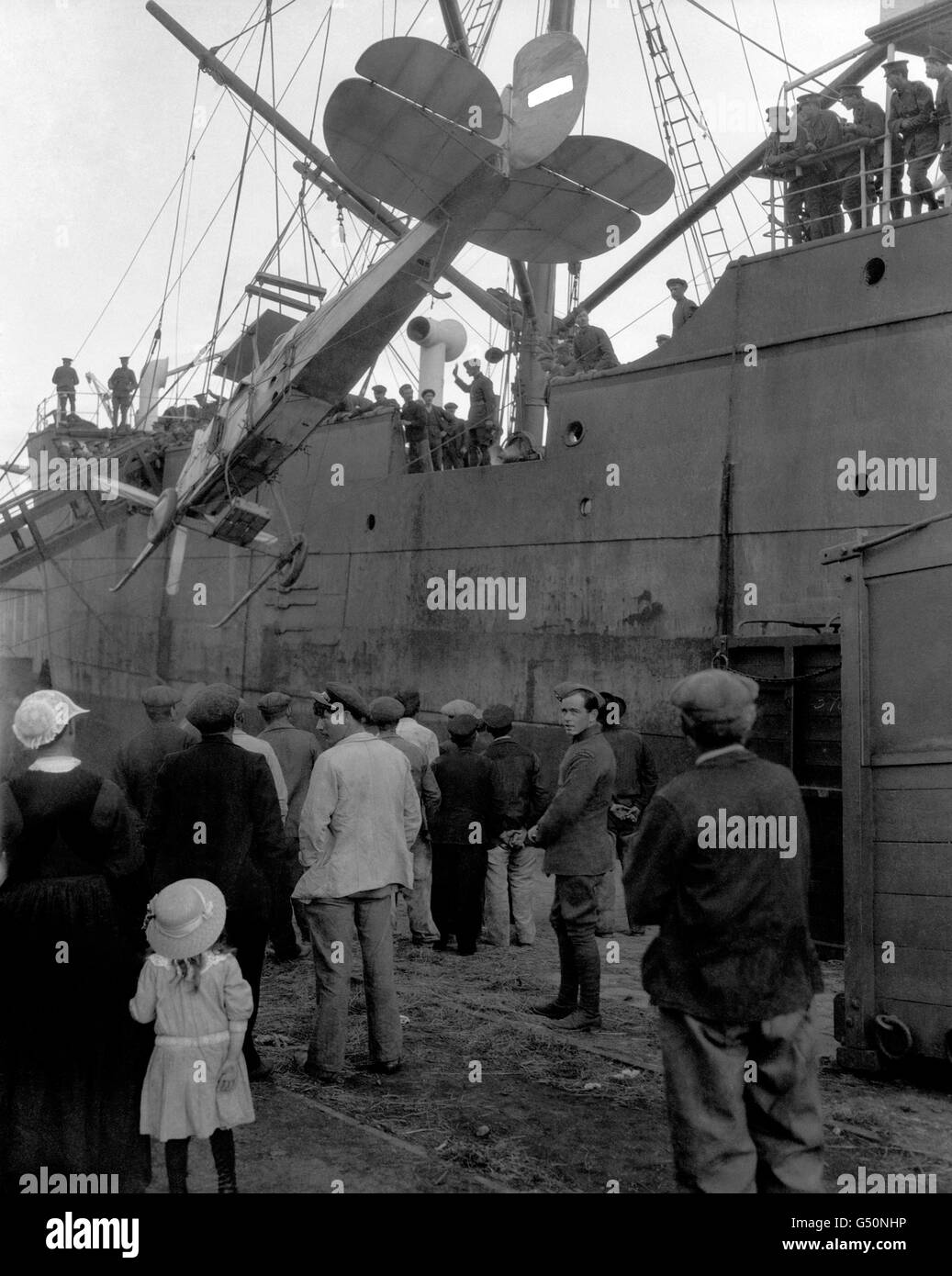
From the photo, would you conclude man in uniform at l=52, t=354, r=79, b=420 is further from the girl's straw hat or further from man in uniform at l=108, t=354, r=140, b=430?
the girl's straw hat

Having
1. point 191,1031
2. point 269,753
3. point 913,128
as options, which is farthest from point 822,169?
point 191,1031

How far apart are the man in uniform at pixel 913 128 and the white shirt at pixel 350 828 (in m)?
6.49

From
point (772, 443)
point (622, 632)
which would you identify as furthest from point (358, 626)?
point (772, 443)

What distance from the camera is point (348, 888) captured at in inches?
185

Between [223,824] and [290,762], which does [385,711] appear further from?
[223,824]

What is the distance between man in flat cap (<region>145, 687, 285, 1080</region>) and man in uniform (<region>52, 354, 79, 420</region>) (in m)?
17.7

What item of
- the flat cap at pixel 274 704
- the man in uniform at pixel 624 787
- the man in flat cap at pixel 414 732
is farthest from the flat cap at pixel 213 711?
the man in uniform at pixel 624 787

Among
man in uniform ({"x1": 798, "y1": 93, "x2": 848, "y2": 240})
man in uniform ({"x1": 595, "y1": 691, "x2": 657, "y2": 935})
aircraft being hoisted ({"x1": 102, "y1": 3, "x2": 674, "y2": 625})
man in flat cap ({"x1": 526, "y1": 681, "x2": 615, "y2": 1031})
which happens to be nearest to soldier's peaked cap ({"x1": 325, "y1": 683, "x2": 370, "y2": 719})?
man in flat cap ({"x1": 526, "y1": 681, "x2": 615, "y2": 1031})

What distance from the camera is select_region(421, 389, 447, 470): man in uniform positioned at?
13.1 meters

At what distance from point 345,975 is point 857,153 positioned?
8.05 m

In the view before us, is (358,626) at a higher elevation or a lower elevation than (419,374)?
lower

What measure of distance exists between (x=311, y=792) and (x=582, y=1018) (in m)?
1.87

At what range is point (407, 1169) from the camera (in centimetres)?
365
